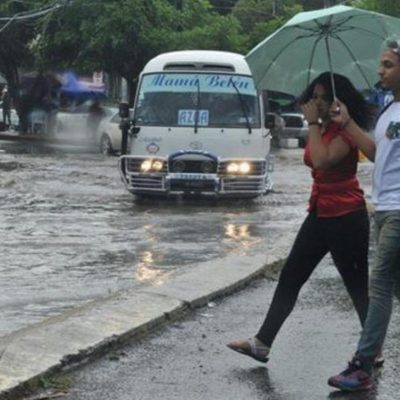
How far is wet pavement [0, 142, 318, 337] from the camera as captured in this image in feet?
27.5

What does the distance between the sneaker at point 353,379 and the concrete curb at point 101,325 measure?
161 centimetres

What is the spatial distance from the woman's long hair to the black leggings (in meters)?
0.55

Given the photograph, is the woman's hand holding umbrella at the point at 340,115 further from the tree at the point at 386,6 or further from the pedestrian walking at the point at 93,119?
the pedestrian walking at the point at 93,119

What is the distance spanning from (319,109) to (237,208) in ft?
33.3

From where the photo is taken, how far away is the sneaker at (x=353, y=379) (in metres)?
5.24

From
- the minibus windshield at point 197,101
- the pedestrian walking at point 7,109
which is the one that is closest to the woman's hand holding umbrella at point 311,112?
the minibus windshield at point 197,101

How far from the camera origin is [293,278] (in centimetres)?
581

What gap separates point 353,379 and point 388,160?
4.15 feet

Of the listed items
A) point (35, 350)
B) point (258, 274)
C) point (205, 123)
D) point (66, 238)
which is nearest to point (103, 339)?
point (35, 350)

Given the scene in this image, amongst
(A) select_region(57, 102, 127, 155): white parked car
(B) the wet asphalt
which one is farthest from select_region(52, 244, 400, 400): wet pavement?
(A) select_region(57, 102, 127, 155): white parked car

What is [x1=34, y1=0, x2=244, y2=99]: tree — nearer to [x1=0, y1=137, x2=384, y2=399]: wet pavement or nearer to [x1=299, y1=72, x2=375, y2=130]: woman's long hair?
[x1=0, y1=137, x2=384, y2=399]: wet pavement

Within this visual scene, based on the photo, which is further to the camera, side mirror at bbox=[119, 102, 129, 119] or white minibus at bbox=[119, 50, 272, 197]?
side mirror at bbox=[119, 102, 129, 119]

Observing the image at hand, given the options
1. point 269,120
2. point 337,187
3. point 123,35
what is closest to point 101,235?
point 269,120

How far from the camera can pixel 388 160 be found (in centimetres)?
504
